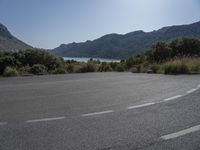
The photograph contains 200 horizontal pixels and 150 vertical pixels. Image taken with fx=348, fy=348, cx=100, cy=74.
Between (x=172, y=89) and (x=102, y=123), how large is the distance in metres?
5.51

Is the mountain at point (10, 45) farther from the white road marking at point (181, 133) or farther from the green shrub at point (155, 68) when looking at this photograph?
the white road marking at point (181, 133)

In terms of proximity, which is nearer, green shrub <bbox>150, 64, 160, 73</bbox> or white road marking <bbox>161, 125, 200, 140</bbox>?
white road marking <bbox>161, 125, 200, 140</bbox>

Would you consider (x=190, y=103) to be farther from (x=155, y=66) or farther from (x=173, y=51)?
(x=173, y=51)

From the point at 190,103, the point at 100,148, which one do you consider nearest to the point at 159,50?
the point at 190,103

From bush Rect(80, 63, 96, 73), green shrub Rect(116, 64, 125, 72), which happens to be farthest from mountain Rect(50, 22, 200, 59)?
bush Rect(80, 63, 96, 73)

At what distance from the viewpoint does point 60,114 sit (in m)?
7.33

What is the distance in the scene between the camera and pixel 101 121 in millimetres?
6566

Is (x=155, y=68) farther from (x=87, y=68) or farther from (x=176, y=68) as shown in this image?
(x=87, y=68)

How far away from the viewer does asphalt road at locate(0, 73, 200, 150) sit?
5.11 metres

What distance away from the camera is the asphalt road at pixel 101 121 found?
511 centimetres

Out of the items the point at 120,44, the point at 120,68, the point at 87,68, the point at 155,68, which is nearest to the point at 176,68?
the point at 155,68

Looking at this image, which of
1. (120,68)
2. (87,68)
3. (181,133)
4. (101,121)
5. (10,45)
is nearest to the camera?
(181,133)

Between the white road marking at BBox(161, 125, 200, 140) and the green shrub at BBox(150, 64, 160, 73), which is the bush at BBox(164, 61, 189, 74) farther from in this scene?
the white road marking at BBox(161, 125, 200, 140)

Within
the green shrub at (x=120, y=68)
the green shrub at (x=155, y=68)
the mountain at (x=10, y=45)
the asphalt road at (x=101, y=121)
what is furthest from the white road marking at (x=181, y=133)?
the mountain at (x=10, y=45)
